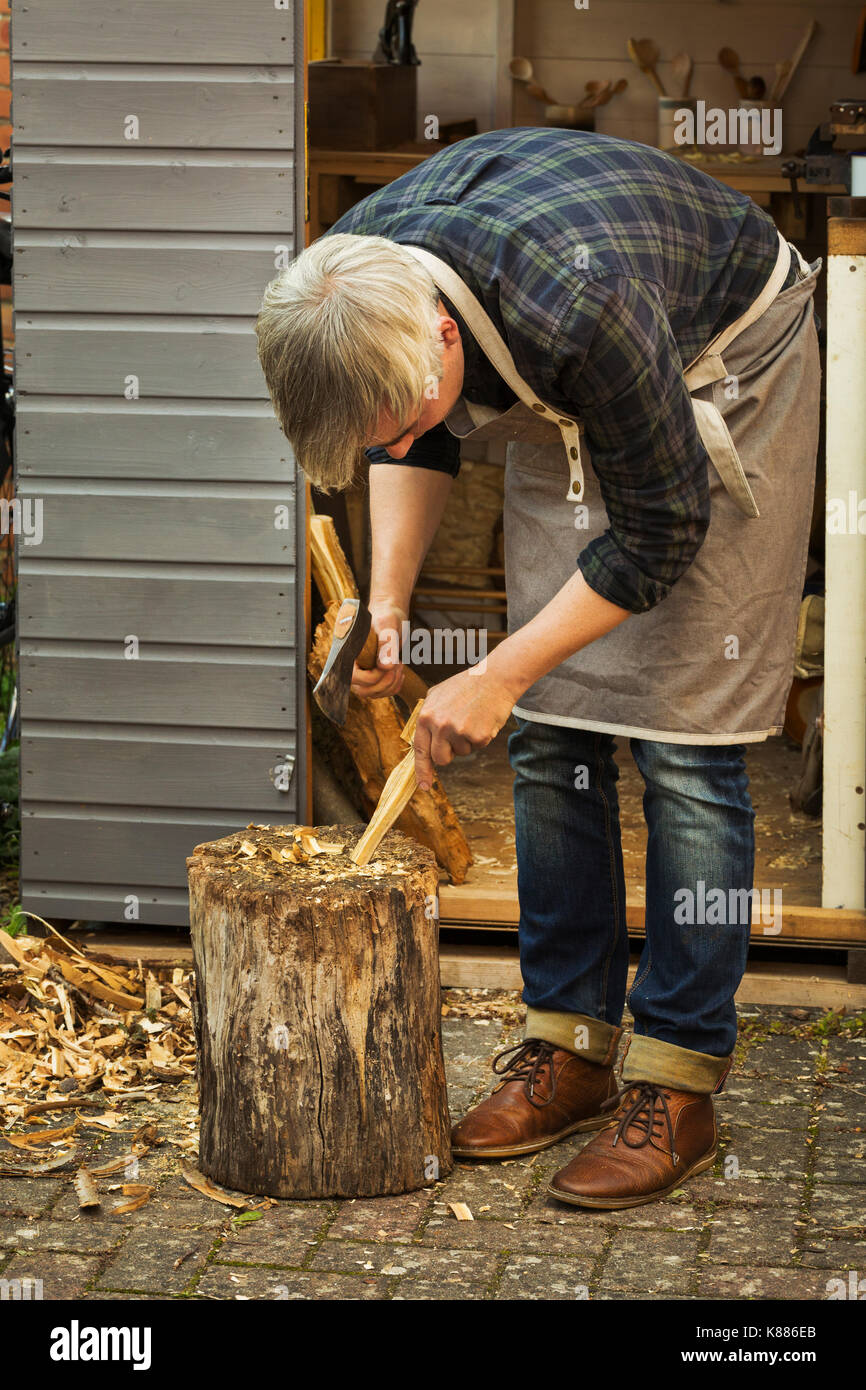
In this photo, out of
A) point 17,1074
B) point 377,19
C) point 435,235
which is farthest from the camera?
point 377,19

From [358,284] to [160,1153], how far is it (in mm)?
1694

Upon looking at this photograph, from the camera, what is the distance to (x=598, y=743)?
2959 millimetres

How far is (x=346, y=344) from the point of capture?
211 cm

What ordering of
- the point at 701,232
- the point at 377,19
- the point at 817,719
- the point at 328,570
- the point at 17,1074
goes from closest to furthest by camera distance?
the point at 701,232 < the point at 17,1074 < the point at 328,570 < the point at 817,719 < the point at 377,19

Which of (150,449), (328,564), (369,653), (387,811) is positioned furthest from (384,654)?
(150,449)

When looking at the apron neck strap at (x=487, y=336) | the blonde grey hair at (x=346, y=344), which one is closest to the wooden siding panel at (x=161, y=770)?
the apron neck strap at (x=487, y=336)

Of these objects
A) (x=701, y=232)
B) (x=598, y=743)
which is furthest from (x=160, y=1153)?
(x=701, y=232)

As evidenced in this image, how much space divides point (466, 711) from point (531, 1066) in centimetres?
88

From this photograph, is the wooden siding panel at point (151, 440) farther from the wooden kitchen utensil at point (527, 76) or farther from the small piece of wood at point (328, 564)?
the wooden kitchen utensil at point (527, 76)

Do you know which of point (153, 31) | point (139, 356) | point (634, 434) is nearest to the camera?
point (634, 434)

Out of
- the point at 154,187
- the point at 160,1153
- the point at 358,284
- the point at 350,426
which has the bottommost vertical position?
the point at 160,1153

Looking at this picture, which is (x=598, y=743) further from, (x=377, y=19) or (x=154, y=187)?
(x=377, y=19)

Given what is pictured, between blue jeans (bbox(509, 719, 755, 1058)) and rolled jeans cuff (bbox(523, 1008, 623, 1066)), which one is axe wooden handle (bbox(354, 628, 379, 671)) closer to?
blue jeans (bbox(509, 719, 755, 1058))

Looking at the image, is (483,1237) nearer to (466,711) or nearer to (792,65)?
(466,711)
